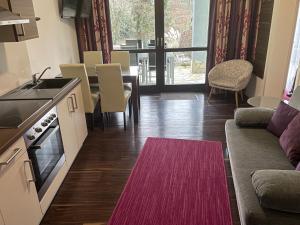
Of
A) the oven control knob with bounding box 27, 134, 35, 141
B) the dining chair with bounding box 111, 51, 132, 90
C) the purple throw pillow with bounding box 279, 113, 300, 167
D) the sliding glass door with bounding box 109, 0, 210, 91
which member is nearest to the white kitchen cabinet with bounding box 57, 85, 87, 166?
the oven control knob with bounding box 27, 134, 35, 141

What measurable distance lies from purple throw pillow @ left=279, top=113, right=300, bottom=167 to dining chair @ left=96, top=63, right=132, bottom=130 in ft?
6.53

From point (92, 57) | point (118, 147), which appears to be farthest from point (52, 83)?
point (92, 57)

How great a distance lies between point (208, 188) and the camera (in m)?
2.27

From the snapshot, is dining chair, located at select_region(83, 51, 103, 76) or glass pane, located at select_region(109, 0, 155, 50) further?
glass pane, located at select_region(109, 0, 155, 50)

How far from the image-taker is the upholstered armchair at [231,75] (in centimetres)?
416

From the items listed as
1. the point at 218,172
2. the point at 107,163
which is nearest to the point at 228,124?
the point at 218,172

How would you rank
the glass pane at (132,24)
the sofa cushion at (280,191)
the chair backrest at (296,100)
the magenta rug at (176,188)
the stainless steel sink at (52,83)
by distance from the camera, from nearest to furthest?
the sofa cushion at (280,191) < the magenta rug at (176,188) < the chair backrest at (296,100) < the stainless steel sink at (52,83) < the glass pane at (132,24)

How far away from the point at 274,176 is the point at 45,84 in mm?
2600

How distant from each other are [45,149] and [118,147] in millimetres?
1185

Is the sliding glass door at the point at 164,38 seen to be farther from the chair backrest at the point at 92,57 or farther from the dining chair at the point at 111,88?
the dining chair at the point at 111,88

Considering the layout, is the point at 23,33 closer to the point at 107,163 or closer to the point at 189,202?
the point at 107,163

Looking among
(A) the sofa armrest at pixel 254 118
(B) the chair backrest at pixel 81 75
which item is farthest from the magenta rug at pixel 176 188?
(B) the chair backrest at pixel 81 75

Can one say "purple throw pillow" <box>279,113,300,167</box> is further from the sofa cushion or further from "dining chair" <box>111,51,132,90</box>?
"dining chair" <box>111,51,132,90</box>

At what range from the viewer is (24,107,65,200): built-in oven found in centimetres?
180
